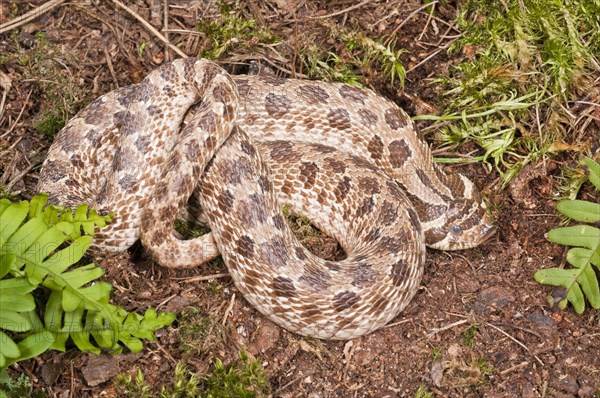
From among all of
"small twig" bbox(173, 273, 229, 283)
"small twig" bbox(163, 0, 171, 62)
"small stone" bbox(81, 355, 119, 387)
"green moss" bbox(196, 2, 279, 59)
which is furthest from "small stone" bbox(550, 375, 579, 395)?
"small twig" bbox(163, 0, 171, 62)

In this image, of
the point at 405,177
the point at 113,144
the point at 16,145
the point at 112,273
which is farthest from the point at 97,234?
the point at 405,177

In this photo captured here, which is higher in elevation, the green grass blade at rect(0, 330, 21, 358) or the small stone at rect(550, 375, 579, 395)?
the green grass blade at rect(0, 330, 21, 358)

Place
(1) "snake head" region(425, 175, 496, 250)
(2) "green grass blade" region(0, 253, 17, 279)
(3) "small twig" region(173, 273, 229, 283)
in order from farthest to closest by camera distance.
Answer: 1. (1) "snake head" region(425, 175, 496, 250)
2. (3) "small twig" region(173, 273, 229, 283)
3. (2) "green grass blade" region(0, 253, 17, 279)

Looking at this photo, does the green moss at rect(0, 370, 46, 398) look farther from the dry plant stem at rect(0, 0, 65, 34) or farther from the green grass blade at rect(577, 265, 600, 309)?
the green grass blade at rect(577, 265, 600, 309)

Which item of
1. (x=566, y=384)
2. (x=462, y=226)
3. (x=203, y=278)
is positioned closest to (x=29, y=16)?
(x=203, y=278)

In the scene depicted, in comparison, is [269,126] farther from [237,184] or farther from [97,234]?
[97,234]

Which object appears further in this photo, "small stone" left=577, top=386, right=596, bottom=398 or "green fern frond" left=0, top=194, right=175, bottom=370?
"small stone" left=577, top=386, right=596, bottom=398

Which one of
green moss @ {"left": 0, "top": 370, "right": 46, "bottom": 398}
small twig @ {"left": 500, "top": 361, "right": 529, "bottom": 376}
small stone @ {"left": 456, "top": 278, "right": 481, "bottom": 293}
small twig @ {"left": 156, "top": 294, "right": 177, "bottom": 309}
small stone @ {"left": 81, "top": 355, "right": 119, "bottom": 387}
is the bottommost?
small twig @ {"left": 500, "top": 361, "right": 529, "bottom": 376}

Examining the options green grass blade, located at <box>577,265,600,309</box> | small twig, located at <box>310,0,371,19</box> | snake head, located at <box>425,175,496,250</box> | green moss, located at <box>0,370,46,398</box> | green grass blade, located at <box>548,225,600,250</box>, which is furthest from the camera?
small twig, located at <box>310,0,371,19</box>

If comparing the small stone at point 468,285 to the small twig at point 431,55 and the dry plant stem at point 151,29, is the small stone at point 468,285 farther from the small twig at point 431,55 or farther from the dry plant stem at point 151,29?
the dry plant stem at point 151,29
